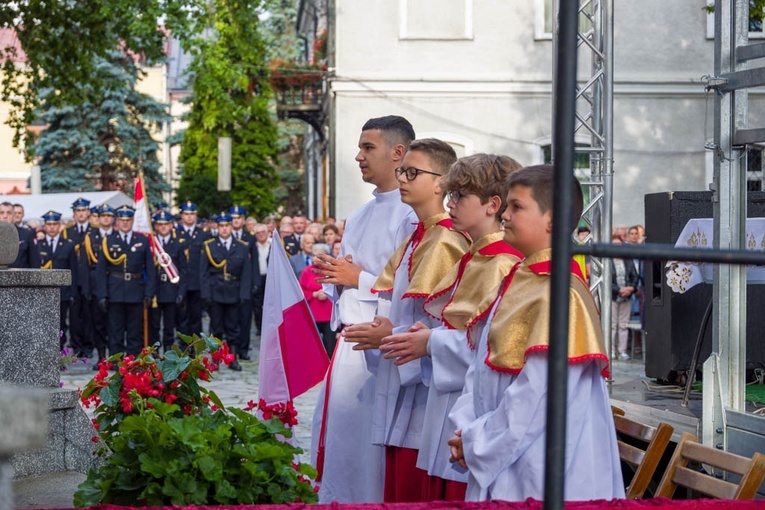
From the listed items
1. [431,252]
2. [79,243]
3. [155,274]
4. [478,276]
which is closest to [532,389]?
[478,276]

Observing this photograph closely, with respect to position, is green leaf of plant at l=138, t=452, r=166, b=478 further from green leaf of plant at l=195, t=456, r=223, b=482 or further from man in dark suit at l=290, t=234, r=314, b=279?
man in dark suit at l=290, t=234, r=314, b=279

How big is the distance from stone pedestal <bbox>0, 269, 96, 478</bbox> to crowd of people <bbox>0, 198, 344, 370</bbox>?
27.4ft

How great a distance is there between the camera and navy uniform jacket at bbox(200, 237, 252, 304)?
51.7 ft

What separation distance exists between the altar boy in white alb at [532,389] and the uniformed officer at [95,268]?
12551 millimetres

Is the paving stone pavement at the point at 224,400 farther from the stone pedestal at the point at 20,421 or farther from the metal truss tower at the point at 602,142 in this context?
the stone pedestal at the point at 20,421

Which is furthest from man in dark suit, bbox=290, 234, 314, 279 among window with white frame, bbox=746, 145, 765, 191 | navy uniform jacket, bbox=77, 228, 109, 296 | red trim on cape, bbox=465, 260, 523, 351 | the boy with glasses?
red trim on cape, bbox=465, 260, 523, 351

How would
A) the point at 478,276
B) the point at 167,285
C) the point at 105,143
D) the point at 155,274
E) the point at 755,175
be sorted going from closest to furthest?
the point at 478,276 < the point at 155,274 < the point at 167,285 < the point at 755,175 < the point at 105,143

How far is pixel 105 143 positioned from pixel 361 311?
3692 centimetres

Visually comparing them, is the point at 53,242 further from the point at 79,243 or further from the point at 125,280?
the point at 125,280

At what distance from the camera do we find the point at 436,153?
15.6 ft

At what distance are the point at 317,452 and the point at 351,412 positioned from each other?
12.9 inches

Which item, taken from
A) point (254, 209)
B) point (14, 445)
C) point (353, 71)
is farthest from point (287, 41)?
point (14, 445)

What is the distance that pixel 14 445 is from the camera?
124 centimetres

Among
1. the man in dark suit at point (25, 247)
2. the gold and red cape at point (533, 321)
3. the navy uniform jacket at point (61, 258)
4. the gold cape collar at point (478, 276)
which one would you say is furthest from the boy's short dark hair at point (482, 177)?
the man in dark suit at point (25, 247)
